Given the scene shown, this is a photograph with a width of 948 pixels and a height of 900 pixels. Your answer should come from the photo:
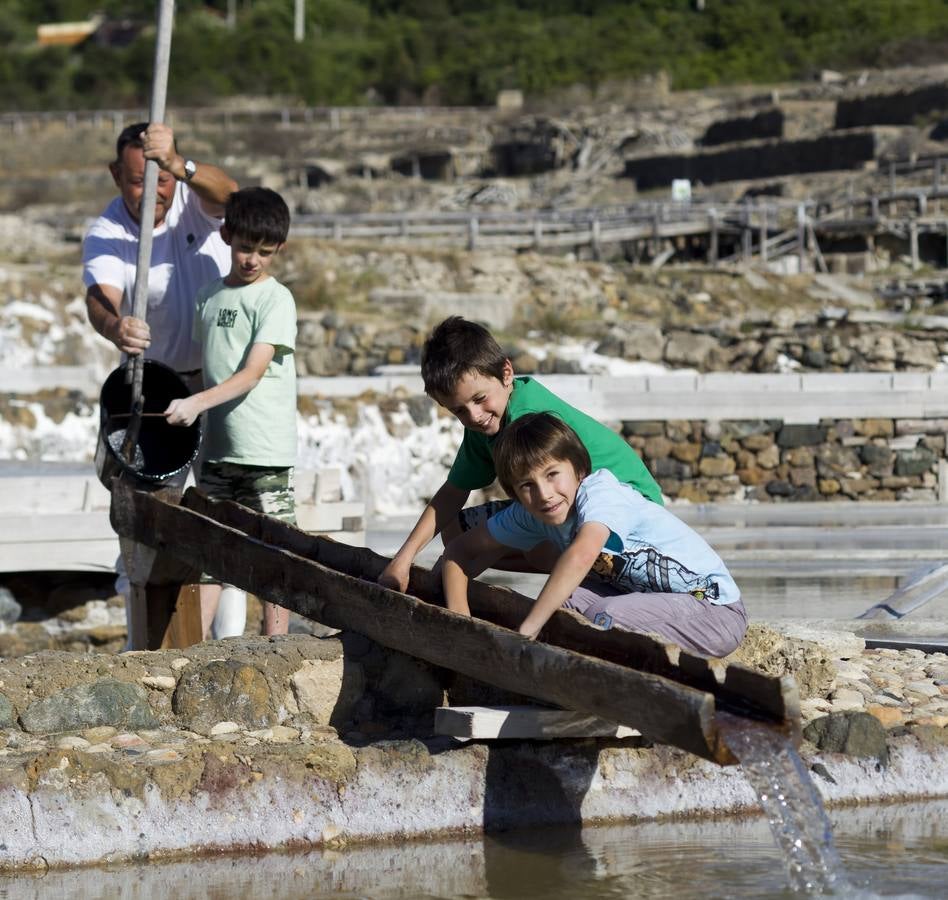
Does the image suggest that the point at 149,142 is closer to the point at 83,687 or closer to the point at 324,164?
the point at 83,687

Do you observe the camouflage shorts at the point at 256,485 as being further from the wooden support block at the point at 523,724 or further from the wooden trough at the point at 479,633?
the wooden support block at the point at 523,724

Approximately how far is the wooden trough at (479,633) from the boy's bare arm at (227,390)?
37cm

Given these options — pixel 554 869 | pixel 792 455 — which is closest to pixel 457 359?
pixel 554 869

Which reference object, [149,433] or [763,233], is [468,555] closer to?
[149,433]

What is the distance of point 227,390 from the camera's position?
5.53m

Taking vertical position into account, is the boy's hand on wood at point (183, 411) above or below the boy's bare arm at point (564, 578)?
above

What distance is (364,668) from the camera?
4.96 metres

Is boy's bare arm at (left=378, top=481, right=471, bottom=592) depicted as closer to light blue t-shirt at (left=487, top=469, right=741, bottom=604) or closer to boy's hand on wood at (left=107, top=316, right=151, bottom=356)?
light blue t-shirt at (left=487, top=469, right=741, bottom=604)

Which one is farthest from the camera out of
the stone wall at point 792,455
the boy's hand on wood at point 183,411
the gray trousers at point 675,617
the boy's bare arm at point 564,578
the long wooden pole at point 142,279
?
the stone wall at point 792,455

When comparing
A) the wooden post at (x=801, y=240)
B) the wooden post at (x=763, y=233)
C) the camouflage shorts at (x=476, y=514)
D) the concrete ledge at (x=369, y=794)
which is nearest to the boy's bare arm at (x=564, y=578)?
the concrete ledge at (x=369, y=794)

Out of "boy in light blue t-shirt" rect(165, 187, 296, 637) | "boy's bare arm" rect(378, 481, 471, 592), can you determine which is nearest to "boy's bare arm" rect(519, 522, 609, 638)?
"boy's bare arm" rect(378, 481, 471, 592)

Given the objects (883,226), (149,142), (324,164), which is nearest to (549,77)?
(324,164)

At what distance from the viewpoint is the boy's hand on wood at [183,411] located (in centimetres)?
539

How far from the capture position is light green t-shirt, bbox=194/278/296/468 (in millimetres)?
5707
